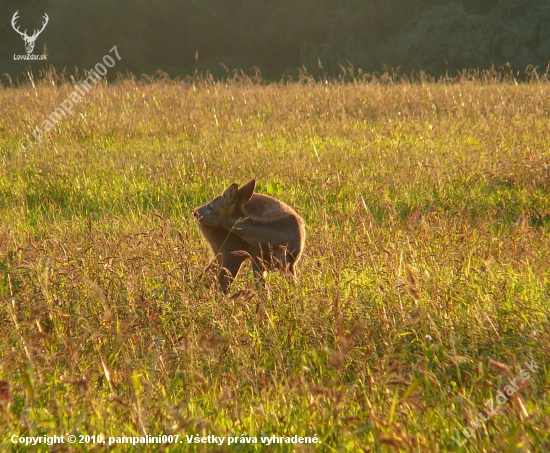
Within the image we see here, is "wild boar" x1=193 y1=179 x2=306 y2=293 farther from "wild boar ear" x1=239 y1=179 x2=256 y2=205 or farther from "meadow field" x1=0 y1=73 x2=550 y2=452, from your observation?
"meadow field" x1=0 y1=73 x2=550 y2=452

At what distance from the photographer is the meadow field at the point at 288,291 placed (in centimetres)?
287

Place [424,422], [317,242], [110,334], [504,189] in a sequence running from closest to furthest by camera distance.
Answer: [424,422] < [110,334] < [317,242] < [504,189]

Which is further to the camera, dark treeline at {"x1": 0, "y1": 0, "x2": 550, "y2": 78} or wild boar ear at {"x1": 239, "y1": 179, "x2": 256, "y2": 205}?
dark treeline at {"x1": 0, "y1": 0, "x2": 550, "y2": 78}

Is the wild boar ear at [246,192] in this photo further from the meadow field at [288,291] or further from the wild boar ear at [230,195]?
the meadow field at [288,291]

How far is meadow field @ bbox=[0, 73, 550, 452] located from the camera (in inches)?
113

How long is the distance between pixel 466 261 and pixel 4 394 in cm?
315

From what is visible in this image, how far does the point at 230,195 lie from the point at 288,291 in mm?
715

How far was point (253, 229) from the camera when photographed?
4.53 meters

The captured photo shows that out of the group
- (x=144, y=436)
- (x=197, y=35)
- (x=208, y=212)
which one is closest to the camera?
(x=144, y=436)

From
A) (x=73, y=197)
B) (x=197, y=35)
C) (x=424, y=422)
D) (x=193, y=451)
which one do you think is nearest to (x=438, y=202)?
(x=73, y=197)

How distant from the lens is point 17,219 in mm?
6762

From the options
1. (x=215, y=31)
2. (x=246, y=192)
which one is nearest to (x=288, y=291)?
(x=246, y=192)

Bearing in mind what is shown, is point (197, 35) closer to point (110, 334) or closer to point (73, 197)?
point (73, 197)

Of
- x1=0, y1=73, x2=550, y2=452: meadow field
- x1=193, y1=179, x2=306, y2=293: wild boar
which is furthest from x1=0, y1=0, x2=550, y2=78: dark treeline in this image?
x1=193, y1=179, x2=306, y2=293: wild boar
